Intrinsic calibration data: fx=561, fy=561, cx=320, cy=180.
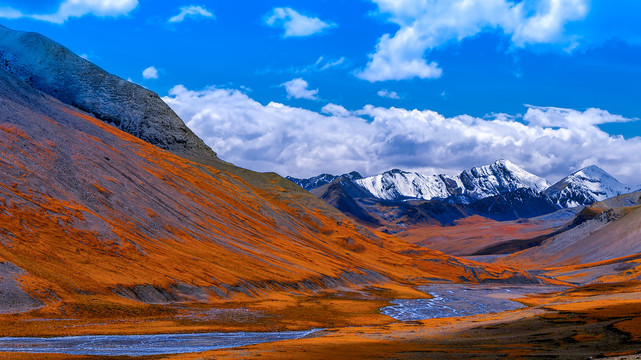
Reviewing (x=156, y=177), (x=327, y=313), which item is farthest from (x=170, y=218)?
(x=327, y=313)

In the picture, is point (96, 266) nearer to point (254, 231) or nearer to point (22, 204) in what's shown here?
point (22, 204)

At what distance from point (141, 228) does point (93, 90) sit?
9281 cm

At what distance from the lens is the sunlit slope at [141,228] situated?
225ft

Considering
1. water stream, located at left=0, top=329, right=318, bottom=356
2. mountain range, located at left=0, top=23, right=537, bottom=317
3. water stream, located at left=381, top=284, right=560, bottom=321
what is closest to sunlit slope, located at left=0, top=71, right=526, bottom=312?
Answer: mountain range, located at left=0, top=23, right=537, bottom=317

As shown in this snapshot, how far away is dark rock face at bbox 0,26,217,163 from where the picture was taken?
164 m

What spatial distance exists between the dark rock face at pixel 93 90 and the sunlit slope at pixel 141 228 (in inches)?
854

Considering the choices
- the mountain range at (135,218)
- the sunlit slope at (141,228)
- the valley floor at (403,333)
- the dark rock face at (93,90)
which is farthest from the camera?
the dark rock face at (93,90)

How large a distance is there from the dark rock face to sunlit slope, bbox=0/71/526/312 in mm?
21689

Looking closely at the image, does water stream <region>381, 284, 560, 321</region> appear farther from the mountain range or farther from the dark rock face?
the dark rock face

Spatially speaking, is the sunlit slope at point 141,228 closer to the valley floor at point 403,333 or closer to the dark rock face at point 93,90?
the valley floor at point 403,333

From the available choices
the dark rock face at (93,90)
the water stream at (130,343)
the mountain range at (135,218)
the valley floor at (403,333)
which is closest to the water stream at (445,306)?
the valley floor at (403,333)

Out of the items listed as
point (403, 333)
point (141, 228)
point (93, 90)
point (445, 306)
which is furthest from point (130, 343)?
point (93, 90)

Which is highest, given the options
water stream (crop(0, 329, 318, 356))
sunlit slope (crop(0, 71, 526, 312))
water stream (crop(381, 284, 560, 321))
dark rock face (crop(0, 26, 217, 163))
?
dark rock face (crop(0, 26, 217, 163))

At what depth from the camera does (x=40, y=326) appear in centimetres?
4728
